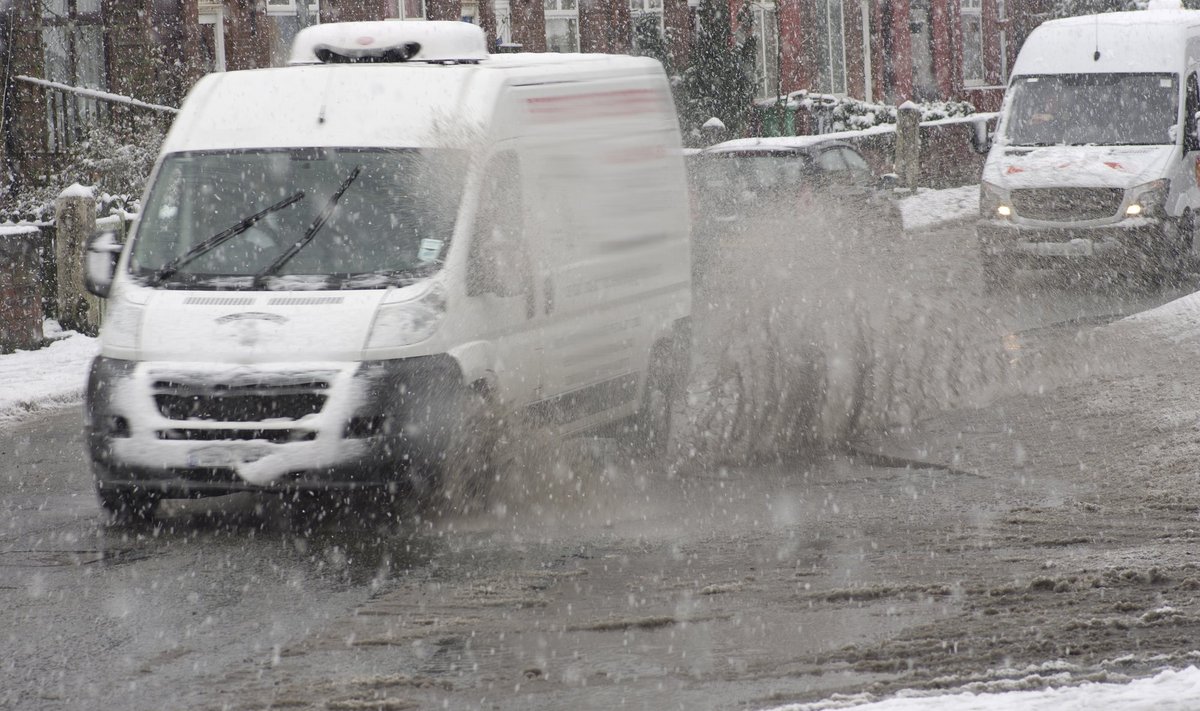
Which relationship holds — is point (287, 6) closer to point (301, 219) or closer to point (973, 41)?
point (301, 219)

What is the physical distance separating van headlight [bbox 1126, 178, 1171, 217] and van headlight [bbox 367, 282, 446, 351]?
414 inches

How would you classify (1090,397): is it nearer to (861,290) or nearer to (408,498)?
(861,290)

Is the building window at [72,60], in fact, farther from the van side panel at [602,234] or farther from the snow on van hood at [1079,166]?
the van side panel at [602,234]

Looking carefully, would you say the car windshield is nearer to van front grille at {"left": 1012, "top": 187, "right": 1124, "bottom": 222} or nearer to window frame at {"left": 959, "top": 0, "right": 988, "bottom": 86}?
van front grille at {"left": 1012, "top": 187, "right": 1124, "bottom": 222}

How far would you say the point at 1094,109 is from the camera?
1792 cm

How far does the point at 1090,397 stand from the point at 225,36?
17.8 metres

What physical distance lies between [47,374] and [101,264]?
557cm

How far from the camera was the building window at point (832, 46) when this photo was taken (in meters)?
38.4

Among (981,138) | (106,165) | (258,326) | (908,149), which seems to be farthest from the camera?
(908,149)

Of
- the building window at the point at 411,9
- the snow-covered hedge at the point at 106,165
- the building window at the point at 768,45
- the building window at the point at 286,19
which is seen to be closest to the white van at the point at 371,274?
the snow-covered hedge at the point at 106,165

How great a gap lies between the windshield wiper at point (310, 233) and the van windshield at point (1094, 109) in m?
11.0

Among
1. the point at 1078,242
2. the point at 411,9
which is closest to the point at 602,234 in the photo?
the point at 1078,242

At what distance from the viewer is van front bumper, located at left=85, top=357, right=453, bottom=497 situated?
7.79 meters

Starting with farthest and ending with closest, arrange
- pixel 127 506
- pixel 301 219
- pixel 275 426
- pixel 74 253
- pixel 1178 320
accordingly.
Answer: pixel 74 253
pixel 1178 320
pixel 301 219
pixel 127 506
pixel 275 426
